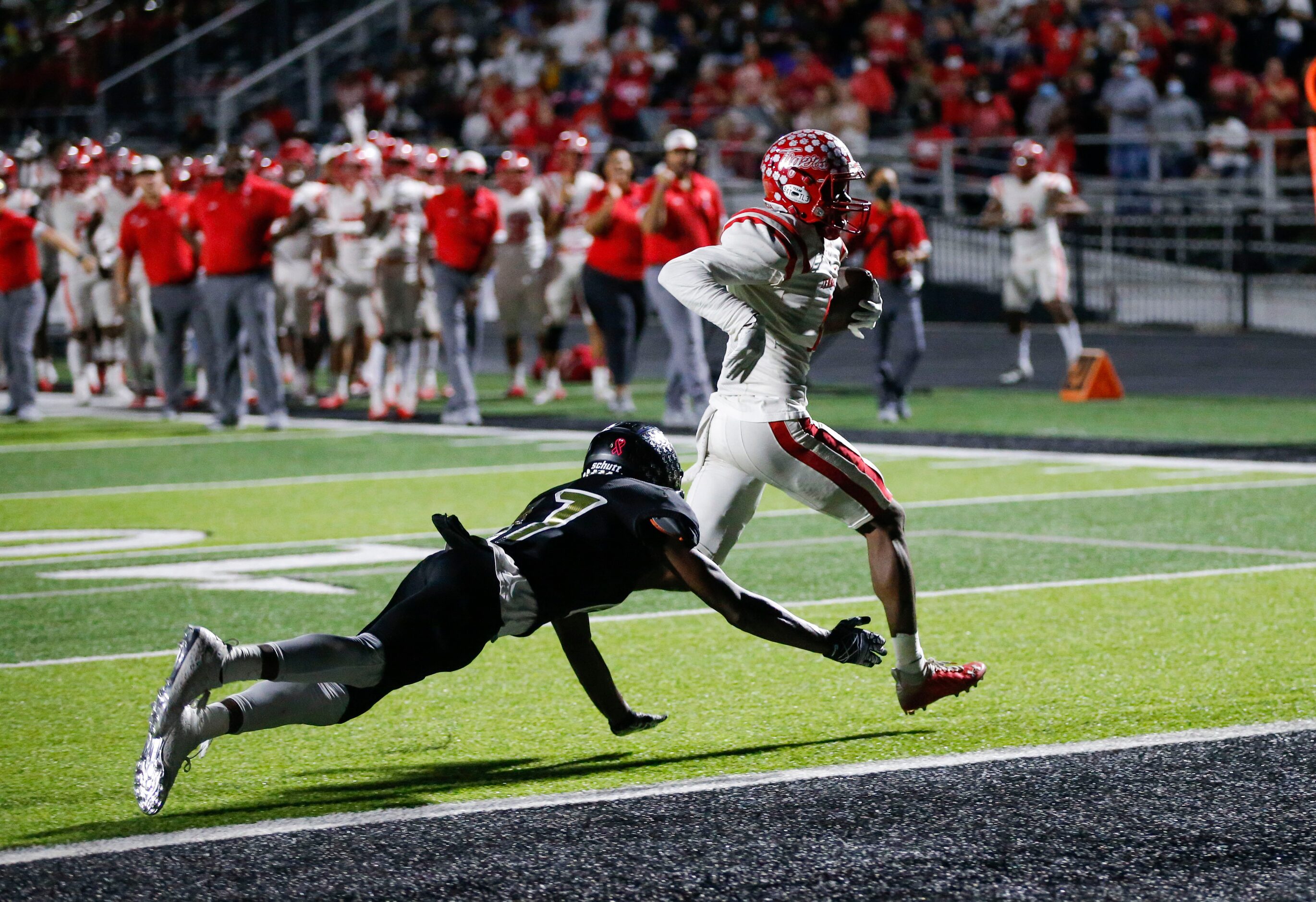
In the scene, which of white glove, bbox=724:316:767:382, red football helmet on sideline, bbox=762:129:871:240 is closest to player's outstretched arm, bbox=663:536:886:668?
white glove, bbox=724:316:767:382

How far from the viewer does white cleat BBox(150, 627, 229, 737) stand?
15.5 ft

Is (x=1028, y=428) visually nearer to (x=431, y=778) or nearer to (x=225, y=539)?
(x=225, y=539)

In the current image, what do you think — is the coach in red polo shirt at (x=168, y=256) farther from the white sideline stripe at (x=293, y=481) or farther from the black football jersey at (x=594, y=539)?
the black football jersey at (x=594, y=539)

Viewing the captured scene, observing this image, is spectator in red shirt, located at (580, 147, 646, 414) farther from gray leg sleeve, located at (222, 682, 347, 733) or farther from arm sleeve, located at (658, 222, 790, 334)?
gray leg sleeve, located at (222, 682, 347, 733)

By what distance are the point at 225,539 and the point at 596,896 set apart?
21.4ft

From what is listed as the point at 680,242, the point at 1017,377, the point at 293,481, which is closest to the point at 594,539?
the point at 293,481

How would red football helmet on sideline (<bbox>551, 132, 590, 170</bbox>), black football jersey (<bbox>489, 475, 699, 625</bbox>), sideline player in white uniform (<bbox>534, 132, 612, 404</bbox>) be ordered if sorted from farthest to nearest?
sideline player in white uniform (<bbox>534, 132, 612, 404</bbox>) < red football helmet on sideline (<bbox>551, 132, 590, 170</bbox>) < black football jersey (<bbox>489, 475, 699, 625</bbox>)

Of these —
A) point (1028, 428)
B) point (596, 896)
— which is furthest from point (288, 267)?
point (596, 896)

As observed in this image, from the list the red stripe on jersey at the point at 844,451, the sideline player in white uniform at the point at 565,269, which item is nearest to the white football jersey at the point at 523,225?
the sideline player in white uniform at the point at 565,269

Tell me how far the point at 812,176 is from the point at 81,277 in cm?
1519

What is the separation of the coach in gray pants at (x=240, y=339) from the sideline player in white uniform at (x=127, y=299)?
2.00 metres

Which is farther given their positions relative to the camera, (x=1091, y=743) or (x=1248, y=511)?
(x=1248, y=511)

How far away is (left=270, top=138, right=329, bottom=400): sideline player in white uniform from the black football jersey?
1174 cm

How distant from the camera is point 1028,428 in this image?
49.0ft
